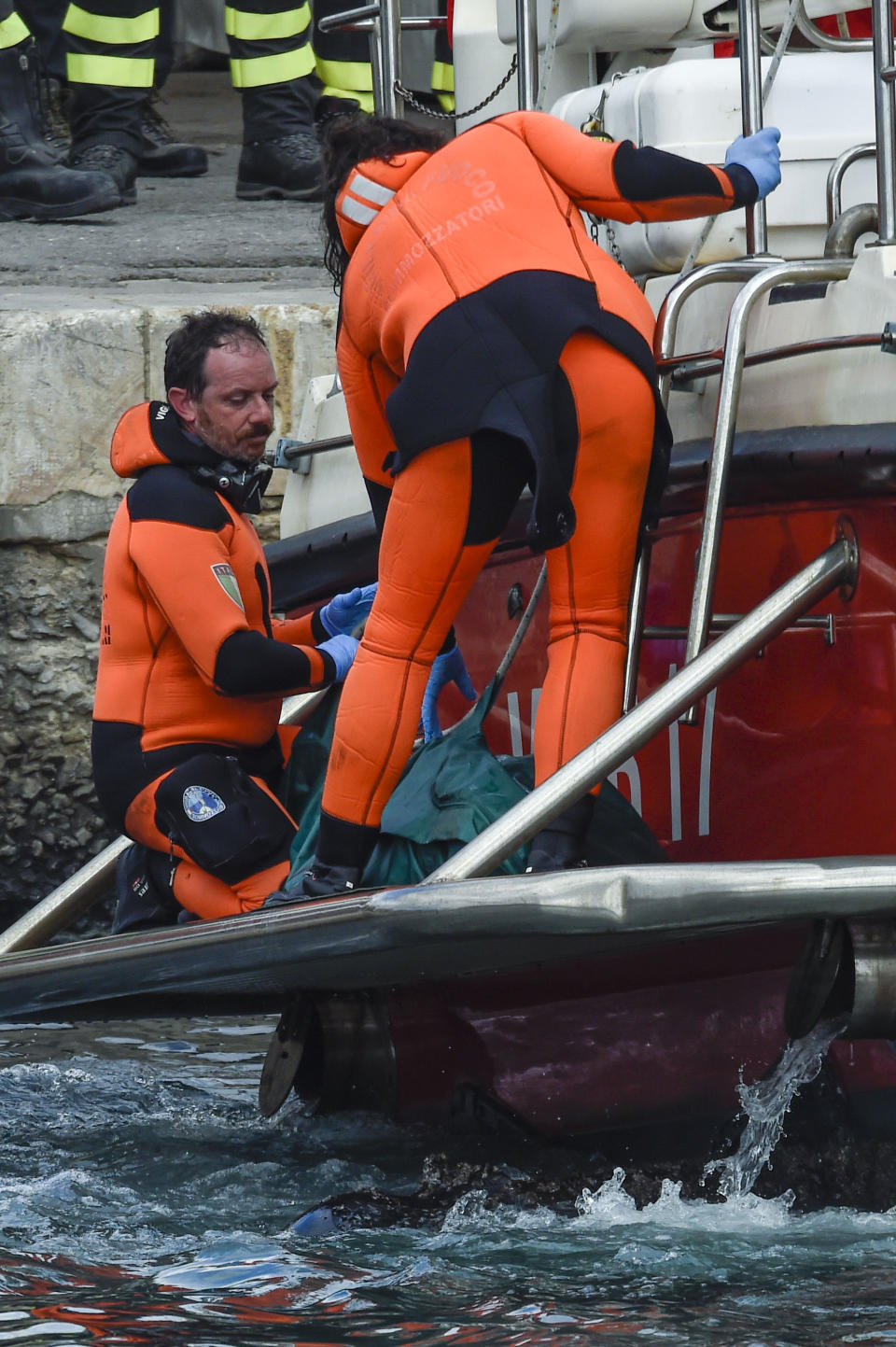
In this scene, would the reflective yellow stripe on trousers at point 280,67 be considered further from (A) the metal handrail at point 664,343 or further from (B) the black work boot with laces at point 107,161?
(A) the metal handrail at point 664,343

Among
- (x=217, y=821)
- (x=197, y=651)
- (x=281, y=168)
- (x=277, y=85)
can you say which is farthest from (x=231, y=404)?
(x=281, y=168)

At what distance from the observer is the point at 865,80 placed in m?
3.59

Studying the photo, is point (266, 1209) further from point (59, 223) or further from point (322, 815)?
point (59, 223)

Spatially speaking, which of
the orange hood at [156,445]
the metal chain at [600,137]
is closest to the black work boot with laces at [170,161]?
the metal chain at [600,137]

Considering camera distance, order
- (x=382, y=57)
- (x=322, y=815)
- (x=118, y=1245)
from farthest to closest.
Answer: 1. (x=382, y=57)
2. (x=322, y=815)
3. (x=118, y=1245)

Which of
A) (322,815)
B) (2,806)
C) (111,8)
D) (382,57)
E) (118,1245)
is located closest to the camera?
(118,1245)

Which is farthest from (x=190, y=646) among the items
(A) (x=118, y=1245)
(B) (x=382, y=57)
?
(B) (x=382, y=57)

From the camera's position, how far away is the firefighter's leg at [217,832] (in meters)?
3.44

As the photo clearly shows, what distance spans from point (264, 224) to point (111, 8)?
84cm

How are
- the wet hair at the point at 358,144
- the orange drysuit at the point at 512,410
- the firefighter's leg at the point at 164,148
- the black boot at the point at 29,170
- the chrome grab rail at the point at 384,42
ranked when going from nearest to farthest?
1. the orange drysuit at the point at 512,410
2. the wet hair at the point at 358,144
3. the chrome grab rail at the point at 384,42
4. the black boot at the point at 29,170
5. the firefighter's leg at the point at 164,148

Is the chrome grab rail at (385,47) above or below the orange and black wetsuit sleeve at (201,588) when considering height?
above

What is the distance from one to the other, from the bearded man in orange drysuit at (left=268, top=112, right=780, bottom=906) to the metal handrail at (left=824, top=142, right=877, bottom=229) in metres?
0.26

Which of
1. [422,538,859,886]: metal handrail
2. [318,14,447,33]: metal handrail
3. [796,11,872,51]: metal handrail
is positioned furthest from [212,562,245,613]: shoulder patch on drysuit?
[796,11,872,51]: metal handrail

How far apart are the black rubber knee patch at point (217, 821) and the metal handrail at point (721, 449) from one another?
812 mm
